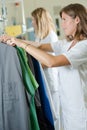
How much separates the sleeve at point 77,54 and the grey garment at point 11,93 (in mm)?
316

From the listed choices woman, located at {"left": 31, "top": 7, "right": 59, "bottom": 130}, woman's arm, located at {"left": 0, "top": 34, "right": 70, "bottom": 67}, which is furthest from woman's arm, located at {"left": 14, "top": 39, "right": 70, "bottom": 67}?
woman, located at {"left": 31, "top": 7, "right": 59, "bottom": 130}

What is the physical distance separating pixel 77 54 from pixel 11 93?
0.44 meters

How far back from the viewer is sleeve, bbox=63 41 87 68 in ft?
4.68

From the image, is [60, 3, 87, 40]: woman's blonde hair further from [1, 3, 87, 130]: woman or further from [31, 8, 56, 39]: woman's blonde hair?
[31, 8, 56, 39]: woman's blonde hair

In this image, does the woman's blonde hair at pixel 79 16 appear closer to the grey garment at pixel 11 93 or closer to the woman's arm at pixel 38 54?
the woman's arm at pixel 38 54

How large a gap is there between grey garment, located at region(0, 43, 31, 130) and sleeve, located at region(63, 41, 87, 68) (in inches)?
12.4

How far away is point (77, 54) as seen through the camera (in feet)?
4.71

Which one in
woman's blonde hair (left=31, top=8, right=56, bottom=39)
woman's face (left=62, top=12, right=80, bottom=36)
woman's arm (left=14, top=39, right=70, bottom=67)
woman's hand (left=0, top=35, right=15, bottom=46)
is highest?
woman's blonde hair (left=31, top=8, right=56, bottom=39)

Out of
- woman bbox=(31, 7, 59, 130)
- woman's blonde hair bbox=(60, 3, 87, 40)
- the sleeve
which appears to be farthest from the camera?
woman bbox=(31, 7, 59, 130)

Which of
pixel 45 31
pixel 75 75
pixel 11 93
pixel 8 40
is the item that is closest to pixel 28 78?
pixel 11 93

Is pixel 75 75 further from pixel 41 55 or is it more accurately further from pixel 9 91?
A: pixel 9 91

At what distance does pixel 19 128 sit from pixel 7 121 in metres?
0.08

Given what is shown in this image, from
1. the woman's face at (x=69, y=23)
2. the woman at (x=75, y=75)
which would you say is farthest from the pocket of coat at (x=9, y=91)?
the woman's face at (x=69, y=23)

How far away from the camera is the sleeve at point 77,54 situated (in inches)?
56.1
